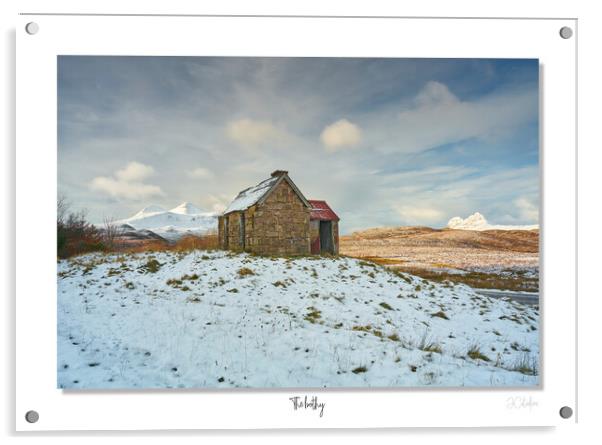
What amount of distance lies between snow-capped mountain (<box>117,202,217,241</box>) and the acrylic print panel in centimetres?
3

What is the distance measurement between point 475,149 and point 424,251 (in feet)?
5.41

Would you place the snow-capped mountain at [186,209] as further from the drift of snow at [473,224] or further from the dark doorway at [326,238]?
the drift of snow at [473,224]

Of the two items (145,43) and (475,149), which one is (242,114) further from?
(475,149)

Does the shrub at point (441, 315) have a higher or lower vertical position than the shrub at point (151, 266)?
lower

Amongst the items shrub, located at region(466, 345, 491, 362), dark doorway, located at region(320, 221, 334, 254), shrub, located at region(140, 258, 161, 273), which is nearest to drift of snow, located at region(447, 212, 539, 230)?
shrub, located at region(466, 345, 491, 362)

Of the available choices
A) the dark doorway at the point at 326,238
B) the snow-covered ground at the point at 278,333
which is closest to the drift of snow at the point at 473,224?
the snow-covered ground at the point at 278,333

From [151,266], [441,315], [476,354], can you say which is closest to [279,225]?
[151,266]

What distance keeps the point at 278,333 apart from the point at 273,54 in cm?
357

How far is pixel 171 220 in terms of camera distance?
4.55 meters

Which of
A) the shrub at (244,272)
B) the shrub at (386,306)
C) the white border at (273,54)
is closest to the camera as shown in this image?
the white border at (273,54)

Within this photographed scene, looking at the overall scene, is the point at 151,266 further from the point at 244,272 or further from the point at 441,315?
the point at 441,315

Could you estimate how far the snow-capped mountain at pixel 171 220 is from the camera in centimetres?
431

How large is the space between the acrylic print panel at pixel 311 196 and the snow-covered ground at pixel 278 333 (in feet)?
0.08
